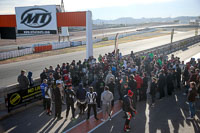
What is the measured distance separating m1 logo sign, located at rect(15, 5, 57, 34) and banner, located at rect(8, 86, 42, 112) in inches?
373

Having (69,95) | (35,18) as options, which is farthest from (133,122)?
(35,18)

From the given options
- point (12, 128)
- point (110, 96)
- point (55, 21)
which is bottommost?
point (12, 128)

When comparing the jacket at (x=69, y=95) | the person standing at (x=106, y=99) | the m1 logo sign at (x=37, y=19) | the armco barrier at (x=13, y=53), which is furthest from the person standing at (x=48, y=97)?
the armco barrier at (x=13, y=53)

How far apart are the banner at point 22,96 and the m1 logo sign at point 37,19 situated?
9.49 metres

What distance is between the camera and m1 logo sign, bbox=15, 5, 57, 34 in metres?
18.3

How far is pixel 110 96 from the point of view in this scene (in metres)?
7.89

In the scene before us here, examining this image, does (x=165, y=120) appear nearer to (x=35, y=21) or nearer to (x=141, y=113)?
(x=141, y=113)

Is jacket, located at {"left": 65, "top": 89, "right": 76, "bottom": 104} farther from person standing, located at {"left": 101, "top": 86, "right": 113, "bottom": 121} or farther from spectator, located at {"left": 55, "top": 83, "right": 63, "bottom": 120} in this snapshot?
person standing, located at {"left": 101, "top": 86, "right": 113, "bottom": 121}

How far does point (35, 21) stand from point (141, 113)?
14756mm

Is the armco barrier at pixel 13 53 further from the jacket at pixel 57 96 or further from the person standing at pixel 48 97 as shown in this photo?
the jacket at pixel 57 96

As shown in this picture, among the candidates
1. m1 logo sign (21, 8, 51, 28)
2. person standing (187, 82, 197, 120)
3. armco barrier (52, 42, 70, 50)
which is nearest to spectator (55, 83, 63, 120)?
person standing (187, 82, 197, 120)

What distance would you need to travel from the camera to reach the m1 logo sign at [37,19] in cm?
1830

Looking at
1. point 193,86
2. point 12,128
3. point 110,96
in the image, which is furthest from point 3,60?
point 193,86

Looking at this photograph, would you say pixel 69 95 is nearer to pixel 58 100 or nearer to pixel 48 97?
pixel 58 100
